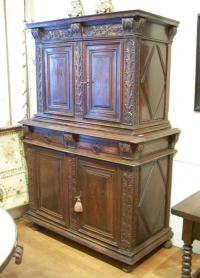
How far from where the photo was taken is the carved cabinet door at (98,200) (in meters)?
2.50

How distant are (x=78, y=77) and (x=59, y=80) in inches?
9.1

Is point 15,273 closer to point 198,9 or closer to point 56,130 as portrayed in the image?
point 56,130

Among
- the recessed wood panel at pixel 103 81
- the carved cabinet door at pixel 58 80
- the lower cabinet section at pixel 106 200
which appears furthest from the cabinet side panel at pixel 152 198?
the carved cabinet door at pixel 58 80

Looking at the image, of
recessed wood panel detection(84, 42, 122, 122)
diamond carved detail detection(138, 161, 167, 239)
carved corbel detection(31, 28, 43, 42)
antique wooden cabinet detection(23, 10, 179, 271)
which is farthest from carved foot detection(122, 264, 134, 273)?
carved corbel detection(31, 28, 43, 42)

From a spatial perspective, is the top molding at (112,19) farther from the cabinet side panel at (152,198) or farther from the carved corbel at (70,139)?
the cabinet side panel at (152,198)

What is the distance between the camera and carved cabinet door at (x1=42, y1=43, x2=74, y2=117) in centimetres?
268

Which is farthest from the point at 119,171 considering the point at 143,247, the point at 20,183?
the point at 20,183

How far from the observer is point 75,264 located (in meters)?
2.62

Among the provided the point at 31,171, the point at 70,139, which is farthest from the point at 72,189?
the point at 31,171

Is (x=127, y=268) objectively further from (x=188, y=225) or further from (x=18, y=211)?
(x=18, y=211)

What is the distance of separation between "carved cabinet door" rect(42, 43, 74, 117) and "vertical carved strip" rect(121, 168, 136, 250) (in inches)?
27.9

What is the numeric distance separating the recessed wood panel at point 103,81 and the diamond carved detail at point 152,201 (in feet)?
1.69

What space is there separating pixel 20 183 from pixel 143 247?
1.33m

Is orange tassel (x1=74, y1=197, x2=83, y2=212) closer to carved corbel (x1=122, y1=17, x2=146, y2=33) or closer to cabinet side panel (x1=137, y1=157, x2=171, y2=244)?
cabinet side panel (x1=137, y1=157, x2=171, y2=244)
